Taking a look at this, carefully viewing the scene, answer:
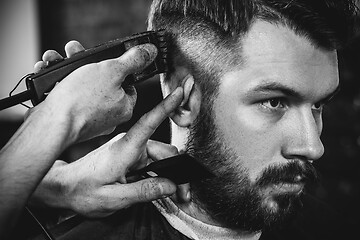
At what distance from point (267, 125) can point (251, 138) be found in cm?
7

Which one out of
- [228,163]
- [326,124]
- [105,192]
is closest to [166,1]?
[228,163]

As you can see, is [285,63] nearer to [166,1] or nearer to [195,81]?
[195,81]

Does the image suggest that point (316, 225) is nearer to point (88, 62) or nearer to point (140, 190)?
point (140, 190)

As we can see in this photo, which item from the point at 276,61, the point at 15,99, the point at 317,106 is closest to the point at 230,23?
the point at 276,61

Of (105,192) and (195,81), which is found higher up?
(195,81)

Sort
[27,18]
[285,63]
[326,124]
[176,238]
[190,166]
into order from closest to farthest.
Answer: [190,166]
[285,63]
[176,238]
[326,124]
[27,18]

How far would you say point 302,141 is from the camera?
4.93ft

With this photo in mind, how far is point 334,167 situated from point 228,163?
5.19 feet

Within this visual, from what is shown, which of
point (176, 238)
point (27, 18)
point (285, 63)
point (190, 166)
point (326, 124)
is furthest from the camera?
point (27, 18)

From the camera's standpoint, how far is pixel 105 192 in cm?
139

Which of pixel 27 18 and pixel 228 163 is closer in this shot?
pixel 228 163

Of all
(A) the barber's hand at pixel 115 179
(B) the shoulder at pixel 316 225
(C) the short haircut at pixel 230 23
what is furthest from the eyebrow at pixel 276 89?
(B) the shoulder at pixel 316 225

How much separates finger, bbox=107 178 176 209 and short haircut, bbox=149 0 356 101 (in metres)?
0.37

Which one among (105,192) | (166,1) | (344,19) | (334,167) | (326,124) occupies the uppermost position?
(166,1)
